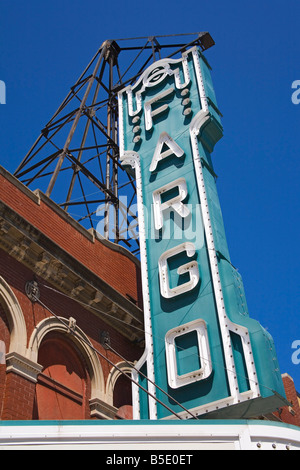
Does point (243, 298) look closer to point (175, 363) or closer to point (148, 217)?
point (175, 363)

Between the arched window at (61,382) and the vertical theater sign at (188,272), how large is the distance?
1.39m

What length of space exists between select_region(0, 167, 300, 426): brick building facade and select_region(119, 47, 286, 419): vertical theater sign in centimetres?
129

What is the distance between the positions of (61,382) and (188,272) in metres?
3.59

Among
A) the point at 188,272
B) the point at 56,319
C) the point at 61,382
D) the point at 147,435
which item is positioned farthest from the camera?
the point at 56,319

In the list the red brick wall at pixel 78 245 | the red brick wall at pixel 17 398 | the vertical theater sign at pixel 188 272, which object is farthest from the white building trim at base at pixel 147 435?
the red brick wall at pixel 78 245

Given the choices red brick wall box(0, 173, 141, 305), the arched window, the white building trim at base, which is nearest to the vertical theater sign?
the arched window

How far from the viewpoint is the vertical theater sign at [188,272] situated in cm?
1009

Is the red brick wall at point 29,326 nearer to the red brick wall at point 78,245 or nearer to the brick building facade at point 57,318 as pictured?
the brick building facade at point 57,318

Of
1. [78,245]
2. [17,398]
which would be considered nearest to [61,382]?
[17,398]

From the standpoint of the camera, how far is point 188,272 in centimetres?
1189

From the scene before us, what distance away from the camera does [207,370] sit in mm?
10312

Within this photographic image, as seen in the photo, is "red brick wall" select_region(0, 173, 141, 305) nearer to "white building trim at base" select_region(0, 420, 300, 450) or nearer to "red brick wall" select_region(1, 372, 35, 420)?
"red brick wall" select_region(1, 372, 35, 420)

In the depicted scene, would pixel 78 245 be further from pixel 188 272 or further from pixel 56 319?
pixel 188 272
